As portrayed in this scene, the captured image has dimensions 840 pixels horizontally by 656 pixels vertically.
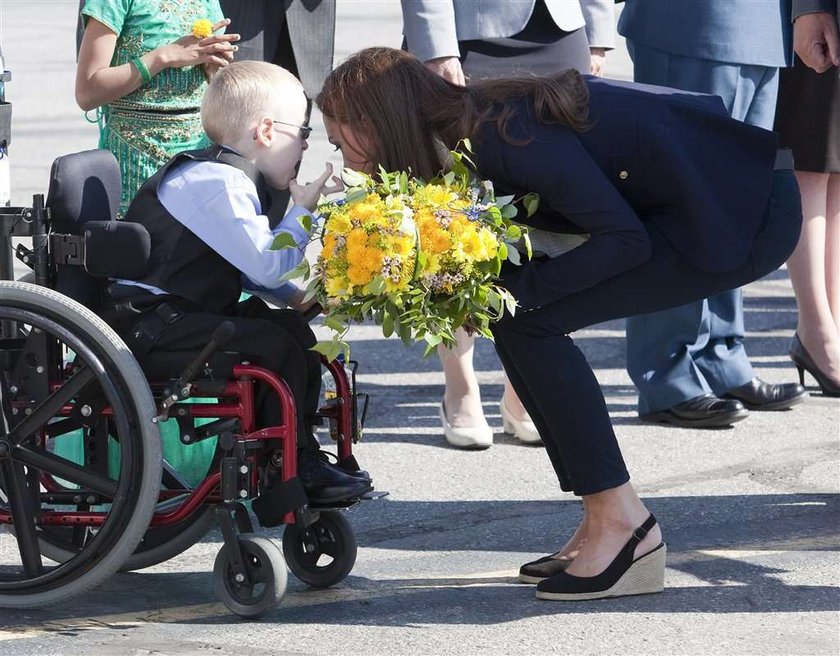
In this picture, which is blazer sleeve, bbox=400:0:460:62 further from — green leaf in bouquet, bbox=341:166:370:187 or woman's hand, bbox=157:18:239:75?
green leaf in bouquet, bbox=341:166:370:187

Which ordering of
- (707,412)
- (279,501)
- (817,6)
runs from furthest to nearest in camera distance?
(707,412) < (817,6) < (279,501)

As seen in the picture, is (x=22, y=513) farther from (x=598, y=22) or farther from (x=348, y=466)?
(x=598, y=22)

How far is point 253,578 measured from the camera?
11.2ft

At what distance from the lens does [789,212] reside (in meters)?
3.67

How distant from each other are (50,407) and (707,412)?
240 centimetres

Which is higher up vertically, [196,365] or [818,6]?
[818,6]

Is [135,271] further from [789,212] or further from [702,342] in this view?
[702,342]

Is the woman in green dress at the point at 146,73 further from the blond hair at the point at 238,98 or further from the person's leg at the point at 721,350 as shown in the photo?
the person's leg at the point at 721,350

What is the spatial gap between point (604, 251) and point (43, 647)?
4.81 ft

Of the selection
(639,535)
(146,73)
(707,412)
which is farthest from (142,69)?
(707,412)

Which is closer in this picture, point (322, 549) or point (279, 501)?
point (279, 501)

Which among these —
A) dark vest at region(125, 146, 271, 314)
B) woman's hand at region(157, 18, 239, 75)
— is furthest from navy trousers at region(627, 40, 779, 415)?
dark vest at region(125, 146, 271, 314)

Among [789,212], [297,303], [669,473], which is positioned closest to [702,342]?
[669,473]

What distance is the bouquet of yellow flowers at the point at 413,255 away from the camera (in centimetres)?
318
